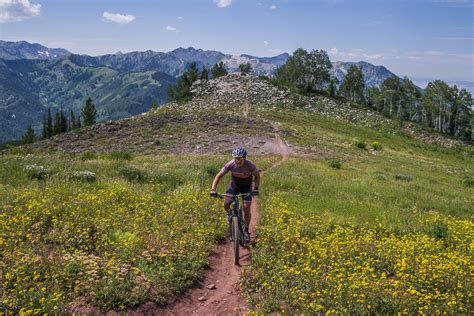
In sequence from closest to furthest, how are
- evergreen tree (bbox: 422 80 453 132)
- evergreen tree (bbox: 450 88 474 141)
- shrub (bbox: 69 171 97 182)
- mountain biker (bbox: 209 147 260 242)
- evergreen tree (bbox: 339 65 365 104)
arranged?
mountain biker (bbox: 209 147 260 242) → shrub (bbox: 69 171 97 182) → evergreen tree (bbox: 422 80 453 132) → evergreen tree (bbox: 450 88 474 141) → evergreen tree (bbox: 339 65 365 104)

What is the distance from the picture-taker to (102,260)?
8.99m

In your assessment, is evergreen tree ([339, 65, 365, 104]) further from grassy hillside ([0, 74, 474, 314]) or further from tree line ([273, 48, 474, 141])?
grassy hillside ([0, 74, 474, 314])

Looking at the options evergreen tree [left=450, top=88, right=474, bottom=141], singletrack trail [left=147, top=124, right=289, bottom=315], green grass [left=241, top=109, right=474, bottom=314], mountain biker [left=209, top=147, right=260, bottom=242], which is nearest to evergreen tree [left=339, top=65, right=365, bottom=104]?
evergreen tree [left=450, top=88, right=474, bottom=141]

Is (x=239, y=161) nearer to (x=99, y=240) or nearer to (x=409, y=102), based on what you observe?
(x=99, y=240)

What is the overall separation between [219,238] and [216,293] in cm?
315

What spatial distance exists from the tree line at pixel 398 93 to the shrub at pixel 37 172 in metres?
67.1

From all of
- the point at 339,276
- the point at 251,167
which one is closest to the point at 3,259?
the point at 251,167

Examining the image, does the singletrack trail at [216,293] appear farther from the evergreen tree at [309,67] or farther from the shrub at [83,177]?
the evergreen tree at [309,67]

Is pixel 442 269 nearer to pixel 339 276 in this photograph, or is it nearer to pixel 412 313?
pixel 412 313

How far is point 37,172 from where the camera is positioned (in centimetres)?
1708

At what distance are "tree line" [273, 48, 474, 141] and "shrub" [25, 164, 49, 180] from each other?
67.1 m

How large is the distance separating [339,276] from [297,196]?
353 inches

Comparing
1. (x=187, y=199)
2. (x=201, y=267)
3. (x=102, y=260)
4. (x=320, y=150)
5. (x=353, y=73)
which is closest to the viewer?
(x=102, y=260)

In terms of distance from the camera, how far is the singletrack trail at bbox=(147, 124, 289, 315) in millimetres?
8312
